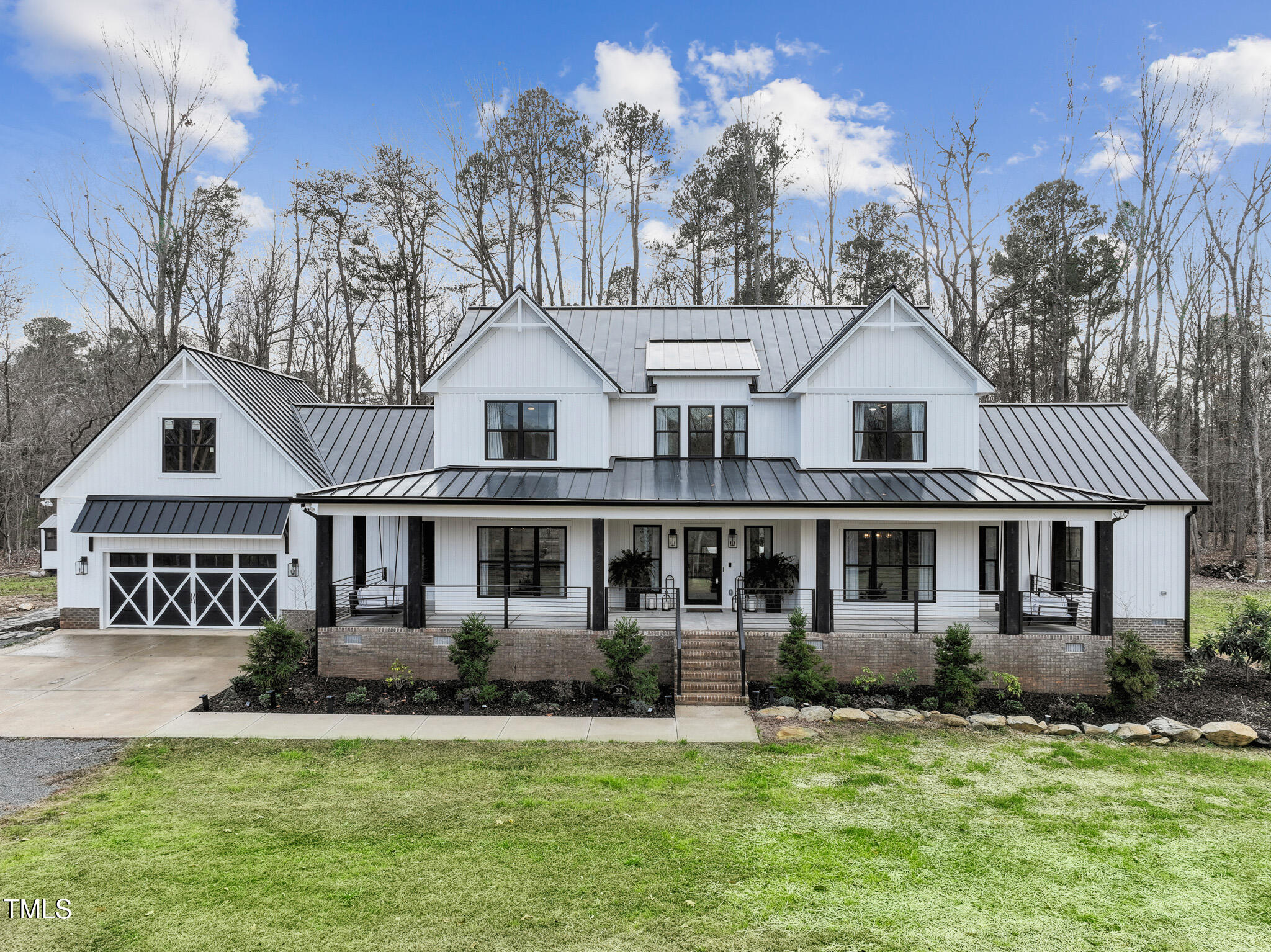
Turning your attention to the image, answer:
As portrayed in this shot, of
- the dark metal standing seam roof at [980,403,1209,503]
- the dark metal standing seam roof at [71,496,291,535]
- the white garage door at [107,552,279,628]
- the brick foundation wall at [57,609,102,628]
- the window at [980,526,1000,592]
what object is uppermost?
the dark metal standing seam roof at [980,403,1209,503]

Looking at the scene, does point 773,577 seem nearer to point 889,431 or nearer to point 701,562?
point 701,562

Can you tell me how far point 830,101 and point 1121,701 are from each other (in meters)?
25.3

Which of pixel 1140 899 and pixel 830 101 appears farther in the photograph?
pixel 830 101

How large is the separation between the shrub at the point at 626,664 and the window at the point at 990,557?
349 inches

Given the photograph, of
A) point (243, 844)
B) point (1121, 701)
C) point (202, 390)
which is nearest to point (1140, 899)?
point (1121, 701)

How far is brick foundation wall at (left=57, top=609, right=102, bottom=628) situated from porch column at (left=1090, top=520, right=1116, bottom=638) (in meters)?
23.9

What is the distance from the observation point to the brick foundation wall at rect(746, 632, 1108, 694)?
13.6m

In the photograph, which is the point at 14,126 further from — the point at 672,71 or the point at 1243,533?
the point at 1243,533

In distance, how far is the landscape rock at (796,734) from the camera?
10828 millimetres

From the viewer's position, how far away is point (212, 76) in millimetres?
26547

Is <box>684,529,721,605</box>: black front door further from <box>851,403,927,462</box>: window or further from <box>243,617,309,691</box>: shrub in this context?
<box>243,617,309,691</box>: shrub

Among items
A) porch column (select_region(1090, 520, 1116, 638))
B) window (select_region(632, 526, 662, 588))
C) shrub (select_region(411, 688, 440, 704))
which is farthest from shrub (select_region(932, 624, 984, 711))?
shrub (select_region(411, 688, 440, 704))

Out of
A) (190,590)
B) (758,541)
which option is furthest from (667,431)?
(190,590)

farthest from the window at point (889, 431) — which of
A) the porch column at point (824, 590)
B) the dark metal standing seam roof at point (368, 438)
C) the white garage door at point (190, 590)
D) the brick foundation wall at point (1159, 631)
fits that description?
the white garage door at point (190, 590)
